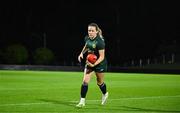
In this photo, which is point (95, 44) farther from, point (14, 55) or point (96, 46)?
point (14, 55)

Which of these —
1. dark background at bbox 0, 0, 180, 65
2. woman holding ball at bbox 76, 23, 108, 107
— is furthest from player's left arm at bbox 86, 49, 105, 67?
dark background at bbox 0, 0, 180, 65

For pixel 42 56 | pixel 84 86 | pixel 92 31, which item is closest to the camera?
pixel 92 31

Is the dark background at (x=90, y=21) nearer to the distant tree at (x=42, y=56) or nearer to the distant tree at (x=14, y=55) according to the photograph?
the distant tree at (x=42, y=56)

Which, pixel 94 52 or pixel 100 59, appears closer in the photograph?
pixel 100 59

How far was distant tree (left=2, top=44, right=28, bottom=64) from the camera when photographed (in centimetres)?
6256

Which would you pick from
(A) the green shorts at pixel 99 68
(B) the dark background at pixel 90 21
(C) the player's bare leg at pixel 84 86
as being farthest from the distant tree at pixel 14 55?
(C) the player's bare leg at pixel 84 86

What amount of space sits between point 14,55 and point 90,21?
18696 millimetres

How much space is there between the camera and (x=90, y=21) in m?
77.9

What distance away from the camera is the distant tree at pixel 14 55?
62.6 meters

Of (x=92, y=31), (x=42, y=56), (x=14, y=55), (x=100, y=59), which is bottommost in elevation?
(x=42, y=56)

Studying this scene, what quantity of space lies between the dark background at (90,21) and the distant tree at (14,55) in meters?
7.75

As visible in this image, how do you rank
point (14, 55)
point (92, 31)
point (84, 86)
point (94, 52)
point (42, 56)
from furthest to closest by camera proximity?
point (42, 56) → point (14, 55) → point (94, 52) → point (84, 86) → point (92, 31)

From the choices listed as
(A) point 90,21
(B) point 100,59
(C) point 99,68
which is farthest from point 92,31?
(A) point 90,21

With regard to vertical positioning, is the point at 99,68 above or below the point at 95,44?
below
